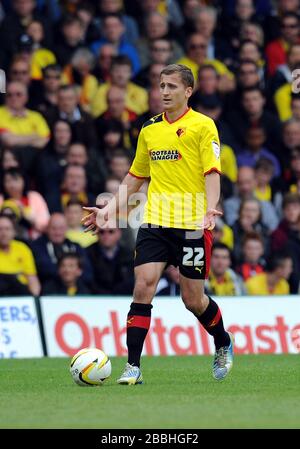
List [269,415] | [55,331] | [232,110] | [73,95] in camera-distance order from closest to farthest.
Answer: [269,415], [55,331], [73,95], [232,110]

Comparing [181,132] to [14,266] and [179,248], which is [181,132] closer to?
[179,248]

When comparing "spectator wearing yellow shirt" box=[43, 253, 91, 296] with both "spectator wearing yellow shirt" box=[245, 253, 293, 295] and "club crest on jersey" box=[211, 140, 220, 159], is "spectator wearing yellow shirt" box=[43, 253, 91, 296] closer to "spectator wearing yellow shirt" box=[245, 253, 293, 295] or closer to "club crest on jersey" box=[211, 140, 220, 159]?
"spectator wearing yellow shirt" box=[245, 253, 293, 295]

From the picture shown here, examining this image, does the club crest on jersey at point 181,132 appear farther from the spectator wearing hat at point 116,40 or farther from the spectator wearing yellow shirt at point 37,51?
the spectator wearing hat at point 116,40

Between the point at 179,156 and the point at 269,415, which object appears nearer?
the point at 269,415

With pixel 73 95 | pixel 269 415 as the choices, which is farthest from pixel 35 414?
pixel 73 95

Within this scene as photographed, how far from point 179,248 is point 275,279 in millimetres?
7366

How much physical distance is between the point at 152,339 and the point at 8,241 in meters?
2.16

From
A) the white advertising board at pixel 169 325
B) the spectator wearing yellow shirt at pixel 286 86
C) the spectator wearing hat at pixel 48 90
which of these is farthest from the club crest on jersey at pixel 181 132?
the spectator wearing yellow shirt at pixel 286 86

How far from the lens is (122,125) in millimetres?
18594

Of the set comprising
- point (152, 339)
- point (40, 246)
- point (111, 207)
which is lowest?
point (152, 339)

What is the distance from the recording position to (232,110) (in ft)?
64.8

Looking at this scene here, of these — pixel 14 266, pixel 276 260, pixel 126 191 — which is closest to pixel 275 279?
pixel 276 260
